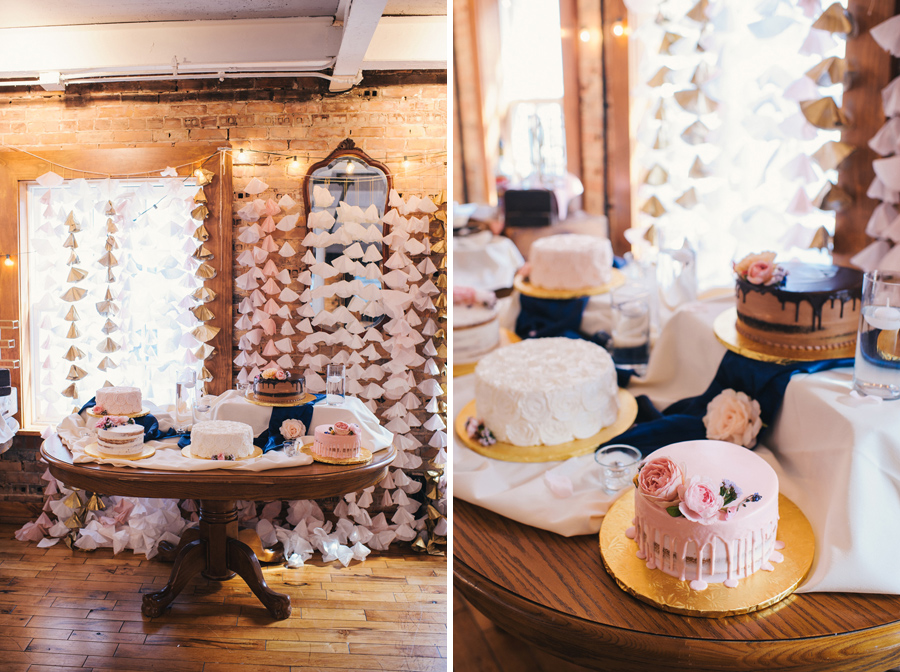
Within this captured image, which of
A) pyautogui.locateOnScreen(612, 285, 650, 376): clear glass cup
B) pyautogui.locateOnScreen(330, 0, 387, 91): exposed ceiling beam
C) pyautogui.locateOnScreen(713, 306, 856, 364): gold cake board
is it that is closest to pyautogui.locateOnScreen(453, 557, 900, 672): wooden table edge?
pyautogui.locateOnScreen(713, 306, 856, 364): gold cake board

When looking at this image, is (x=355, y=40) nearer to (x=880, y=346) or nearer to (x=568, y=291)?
(x=568, y=291)

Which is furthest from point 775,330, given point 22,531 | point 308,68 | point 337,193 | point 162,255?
point 22,531

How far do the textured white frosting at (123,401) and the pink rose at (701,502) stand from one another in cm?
185

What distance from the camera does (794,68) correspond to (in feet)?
7.23

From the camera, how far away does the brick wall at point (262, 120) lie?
87.4 inches

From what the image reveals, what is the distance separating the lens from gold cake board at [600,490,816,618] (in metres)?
1.09

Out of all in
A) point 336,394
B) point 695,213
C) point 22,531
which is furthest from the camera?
Result: point 695,213

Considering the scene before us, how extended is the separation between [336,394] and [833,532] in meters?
1.58

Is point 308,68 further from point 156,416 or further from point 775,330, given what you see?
point 775,330

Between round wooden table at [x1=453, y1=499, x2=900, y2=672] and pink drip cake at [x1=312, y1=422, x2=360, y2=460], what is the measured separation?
1016 millimetres

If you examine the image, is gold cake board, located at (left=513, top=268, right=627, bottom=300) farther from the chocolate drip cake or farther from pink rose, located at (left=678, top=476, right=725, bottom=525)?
pink rose, located at (left=678, top=476, right=725, bottom=525)

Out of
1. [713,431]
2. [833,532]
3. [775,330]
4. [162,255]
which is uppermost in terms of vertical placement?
[162,255]

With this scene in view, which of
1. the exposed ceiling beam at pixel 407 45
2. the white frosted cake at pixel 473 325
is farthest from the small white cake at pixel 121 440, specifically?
the exposed ceiling beam at pixel 407 45

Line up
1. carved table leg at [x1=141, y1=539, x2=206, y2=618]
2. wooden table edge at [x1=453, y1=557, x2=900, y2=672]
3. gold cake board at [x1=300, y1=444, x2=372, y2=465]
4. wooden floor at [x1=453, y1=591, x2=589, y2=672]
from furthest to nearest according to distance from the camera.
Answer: carved table leg at [x1=141, y1=539, x2=206, y2=618] < gold cake board at [x1=300, y1=444, x2=372, y2=465] < wooden floor at [x1=453, y1=591, x2=589, y2=672] < wooden table edge at [x1=453, y1=557, x2=900, y2=672]
